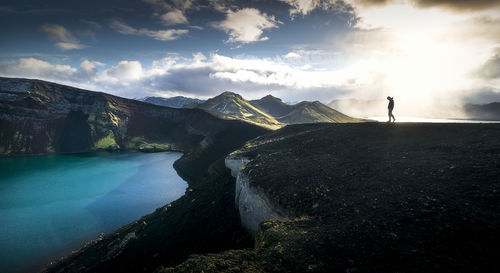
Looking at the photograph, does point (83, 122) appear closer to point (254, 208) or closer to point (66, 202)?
point (66, 202)

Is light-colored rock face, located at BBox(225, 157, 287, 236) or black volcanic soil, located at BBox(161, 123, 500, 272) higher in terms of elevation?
black volcanic soil, located at BBox(161, 123, 500, 272)

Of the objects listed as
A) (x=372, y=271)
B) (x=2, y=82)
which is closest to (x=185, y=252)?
(x=372, y=271)

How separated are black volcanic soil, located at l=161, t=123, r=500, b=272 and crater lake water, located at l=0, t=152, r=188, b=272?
3958 centimetres

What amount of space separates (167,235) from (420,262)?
31.0m

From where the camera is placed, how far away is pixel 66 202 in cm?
5591

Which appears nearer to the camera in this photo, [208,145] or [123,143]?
[208,145]

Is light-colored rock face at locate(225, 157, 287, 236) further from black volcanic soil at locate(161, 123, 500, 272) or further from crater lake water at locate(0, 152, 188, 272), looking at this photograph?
crater lake water at locate(0, 152, 188, 272)

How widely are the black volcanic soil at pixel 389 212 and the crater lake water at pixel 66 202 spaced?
39578 mm

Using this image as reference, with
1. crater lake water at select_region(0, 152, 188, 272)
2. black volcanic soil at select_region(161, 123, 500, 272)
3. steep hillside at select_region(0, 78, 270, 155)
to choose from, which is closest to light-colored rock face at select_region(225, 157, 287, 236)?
black volcanic soil at select_region(161, 123, 500, 272)

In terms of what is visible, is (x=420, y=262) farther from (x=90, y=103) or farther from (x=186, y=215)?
(x=90, y=103)

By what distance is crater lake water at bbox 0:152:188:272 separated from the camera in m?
36.1

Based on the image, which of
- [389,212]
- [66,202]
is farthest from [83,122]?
[389,212]

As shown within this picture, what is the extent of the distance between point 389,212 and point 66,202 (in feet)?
237

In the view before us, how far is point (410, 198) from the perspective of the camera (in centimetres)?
1338
